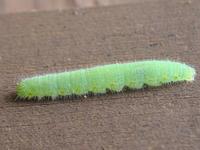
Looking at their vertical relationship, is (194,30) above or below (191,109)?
above

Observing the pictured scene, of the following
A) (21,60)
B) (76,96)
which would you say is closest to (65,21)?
(21,60)

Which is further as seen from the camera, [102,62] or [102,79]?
[102,62]

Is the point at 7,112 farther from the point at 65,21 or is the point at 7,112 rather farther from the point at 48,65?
the point at 65,21
